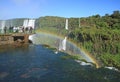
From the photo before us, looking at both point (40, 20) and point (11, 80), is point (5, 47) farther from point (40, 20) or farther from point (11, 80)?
point (40, 20)

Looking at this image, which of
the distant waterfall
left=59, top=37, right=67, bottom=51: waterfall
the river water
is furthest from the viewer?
the distant waterfall

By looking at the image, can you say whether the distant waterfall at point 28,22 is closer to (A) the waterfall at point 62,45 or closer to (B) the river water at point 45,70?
(A) the waterfall at point 62,45

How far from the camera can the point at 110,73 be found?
3684 centimetres

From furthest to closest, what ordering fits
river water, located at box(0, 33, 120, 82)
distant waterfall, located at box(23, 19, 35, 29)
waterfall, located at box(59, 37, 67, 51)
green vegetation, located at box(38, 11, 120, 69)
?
distant waterfall, located at box(23, 19, 35, 29)
waterfall, located at box(59, 37, 67, 51)
green vegetation, located at box(38, 11, 120, 69)
river water, located at box(0, 33, 120, 82)

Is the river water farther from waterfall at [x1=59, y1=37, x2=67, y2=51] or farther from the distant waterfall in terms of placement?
the distant waterfall

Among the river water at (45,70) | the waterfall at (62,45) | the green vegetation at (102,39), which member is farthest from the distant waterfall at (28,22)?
the river water at (45,70)

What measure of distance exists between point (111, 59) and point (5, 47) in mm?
24231

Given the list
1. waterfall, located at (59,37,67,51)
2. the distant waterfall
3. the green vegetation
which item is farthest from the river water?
the distant waterfall

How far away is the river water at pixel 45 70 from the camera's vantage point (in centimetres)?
3173

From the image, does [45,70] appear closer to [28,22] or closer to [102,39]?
[102,39]

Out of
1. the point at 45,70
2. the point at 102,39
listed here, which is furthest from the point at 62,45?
the point at 45,70

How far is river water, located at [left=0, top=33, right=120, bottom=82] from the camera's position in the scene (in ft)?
104

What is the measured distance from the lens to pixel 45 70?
35750 millimetres

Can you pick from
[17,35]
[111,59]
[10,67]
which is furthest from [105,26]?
[10,67]
